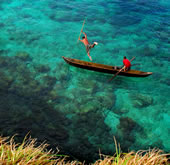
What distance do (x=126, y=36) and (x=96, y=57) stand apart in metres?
5.61

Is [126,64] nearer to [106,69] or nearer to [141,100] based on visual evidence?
[106,69]

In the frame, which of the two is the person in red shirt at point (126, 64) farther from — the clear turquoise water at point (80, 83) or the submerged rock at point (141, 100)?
the submerged rock at point (141, 100)

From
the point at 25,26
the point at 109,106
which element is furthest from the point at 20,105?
the point at 25,26

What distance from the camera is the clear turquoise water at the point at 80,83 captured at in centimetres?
923

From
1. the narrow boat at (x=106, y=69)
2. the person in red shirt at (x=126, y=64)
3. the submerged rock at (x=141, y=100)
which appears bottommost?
the submerged rock at (x=141, y=100)

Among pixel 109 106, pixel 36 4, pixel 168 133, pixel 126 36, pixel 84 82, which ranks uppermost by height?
pixel 36 4

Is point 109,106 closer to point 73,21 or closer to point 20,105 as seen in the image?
point 20,105

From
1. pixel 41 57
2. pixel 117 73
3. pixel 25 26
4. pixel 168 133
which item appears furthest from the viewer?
pixel 25 26

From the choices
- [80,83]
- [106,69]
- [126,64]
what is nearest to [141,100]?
[126,64]

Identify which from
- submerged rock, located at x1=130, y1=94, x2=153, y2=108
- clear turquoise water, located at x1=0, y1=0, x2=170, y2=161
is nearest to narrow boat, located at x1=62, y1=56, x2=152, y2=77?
clear turquoise water, located at x1=0, y1=0, x2=170, y2=161

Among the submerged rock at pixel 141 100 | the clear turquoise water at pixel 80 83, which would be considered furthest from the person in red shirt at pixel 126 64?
the submerged rock at pixel 141 100

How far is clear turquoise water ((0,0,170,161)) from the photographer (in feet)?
30.3

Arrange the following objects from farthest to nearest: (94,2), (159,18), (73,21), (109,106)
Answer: (94,2)
(159,18)
(73,21)
(109,106)

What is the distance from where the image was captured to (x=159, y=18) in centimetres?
2228
